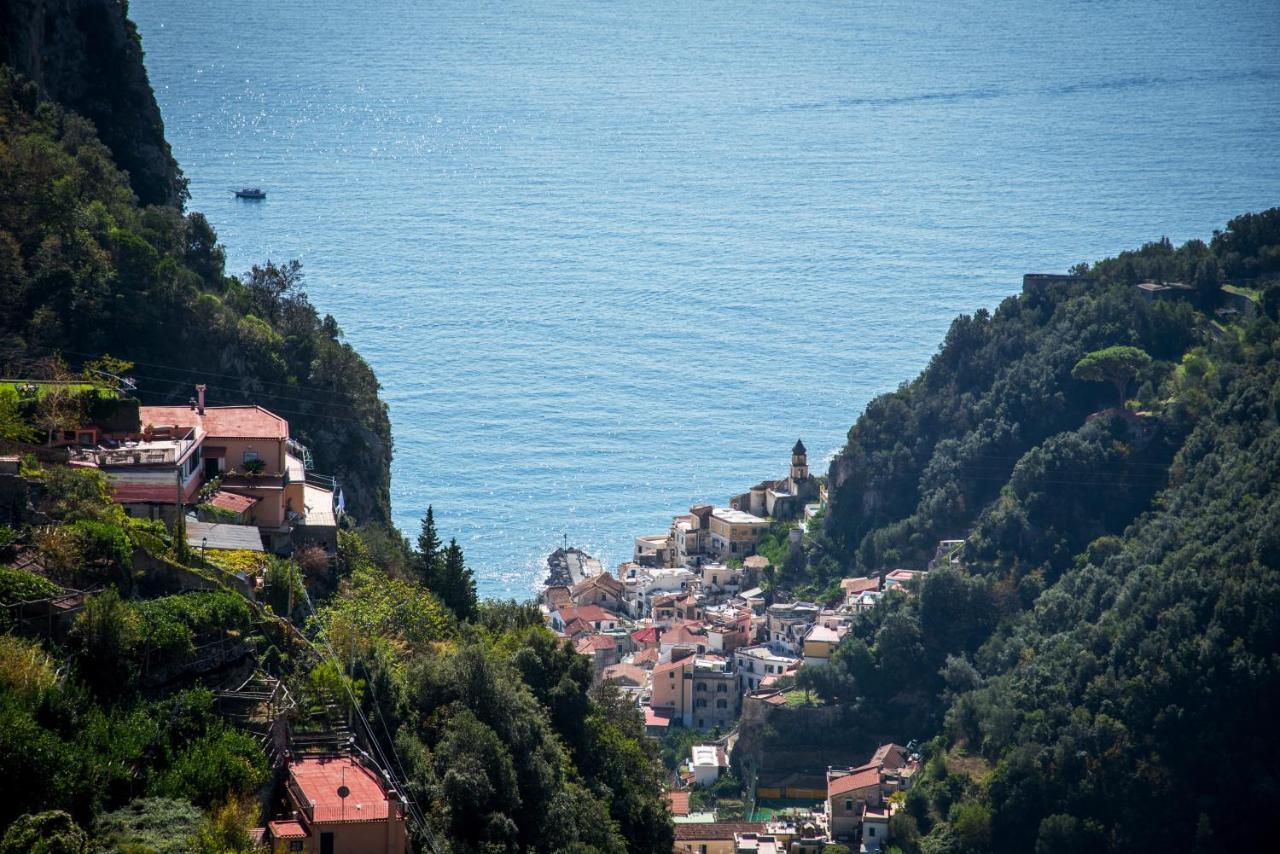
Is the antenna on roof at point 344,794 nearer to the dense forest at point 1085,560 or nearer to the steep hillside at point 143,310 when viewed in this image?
the steep hillside at point 143,310

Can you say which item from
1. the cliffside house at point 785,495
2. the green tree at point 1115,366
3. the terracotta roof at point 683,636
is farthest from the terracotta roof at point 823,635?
the green tree at point 1115,366

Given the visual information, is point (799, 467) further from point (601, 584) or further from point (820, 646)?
point (820, 646)

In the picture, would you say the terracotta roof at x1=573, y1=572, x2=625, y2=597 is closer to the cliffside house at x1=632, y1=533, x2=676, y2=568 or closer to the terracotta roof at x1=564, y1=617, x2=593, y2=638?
the cliffside house at x1=632, y1=533, x2=676, y2=568

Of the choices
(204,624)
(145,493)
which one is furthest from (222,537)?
(204,624)

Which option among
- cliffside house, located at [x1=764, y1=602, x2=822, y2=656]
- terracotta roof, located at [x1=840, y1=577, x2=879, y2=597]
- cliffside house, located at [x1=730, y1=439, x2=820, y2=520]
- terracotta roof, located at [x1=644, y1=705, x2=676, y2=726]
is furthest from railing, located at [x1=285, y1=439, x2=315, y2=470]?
cliffside house, located at [x1=730, y1=439, x2=820, y2=520]

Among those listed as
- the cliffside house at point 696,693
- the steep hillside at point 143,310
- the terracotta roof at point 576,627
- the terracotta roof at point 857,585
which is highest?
the steep hillside at point 143,310

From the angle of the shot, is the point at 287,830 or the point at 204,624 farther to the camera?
the point at 204,624
